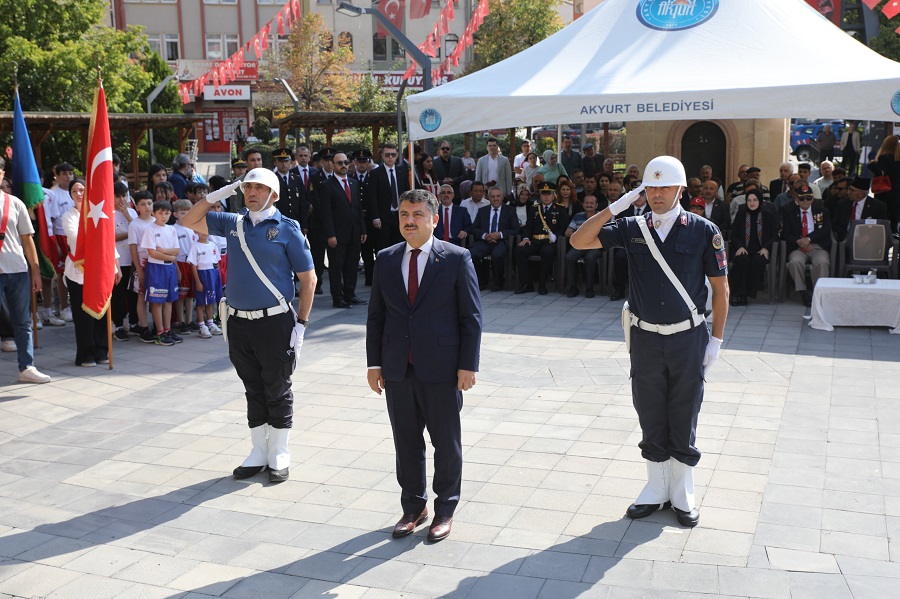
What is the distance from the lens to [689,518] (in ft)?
17.2

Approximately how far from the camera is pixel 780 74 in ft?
35.3

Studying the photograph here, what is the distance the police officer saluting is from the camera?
5.90 metres

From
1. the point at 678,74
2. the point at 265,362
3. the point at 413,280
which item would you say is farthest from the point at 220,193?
the point at 678,74

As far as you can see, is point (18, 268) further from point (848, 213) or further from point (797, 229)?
point (848, 213)

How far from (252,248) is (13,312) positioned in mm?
3772

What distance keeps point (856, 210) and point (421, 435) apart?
29.4ft

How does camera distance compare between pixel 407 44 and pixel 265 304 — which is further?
pixel 407 44

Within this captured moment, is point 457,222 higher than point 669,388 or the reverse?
higher

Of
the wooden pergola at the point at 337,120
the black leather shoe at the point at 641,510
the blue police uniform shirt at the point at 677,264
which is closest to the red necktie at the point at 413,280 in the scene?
the blue police uniform shirt at the point at 677,264

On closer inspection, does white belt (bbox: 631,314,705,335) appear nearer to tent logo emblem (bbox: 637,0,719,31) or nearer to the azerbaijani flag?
the azerbaijani flag

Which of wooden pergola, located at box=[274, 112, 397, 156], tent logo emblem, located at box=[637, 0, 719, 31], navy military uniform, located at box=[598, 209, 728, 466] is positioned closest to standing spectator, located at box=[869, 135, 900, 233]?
tent logo emblem, located at box=[637, 0, 719, 31]

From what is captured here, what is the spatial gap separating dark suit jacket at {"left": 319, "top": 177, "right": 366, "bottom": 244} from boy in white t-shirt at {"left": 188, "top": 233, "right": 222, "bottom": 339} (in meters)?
1.91

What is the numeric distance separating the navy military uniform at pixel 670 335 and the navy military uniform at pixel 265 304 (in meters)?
2.00

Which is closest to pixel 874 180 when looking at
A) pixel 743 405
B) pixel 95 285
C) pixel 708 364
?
pixel 743 405
